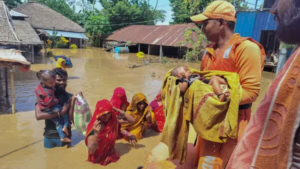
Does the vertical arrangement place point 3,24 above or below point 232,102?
above

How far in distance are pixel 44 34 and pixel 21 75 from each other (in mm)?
15096

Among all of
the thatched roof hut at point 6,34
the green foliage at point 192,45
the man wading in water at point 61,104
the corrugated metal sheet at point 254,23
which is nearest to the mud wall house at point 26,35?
the thatched roof hut at point 6,34

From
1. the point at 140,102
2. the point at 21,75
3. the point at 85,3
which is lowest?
the point at 21,75

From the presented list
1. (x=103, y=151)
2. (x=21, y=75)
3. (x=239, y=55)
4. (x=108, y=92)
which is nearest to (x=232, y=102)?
(x=239, y=55)

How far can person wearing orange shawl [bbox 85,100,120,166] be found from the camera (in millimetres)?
3342

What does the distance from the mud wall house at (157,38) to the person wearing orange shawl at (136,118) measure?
16.2 metres

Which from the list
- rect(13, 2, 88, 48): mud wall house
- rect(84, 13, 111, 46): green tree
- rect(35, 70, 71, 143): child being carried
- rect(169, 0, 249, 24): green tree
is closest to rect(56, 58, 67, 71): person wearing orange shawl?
rect(35, 70, 71, 143): child being carried

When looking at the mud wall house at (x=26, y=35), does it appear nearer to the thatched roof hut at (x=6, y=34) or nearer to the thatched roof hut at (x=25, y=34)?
the thatched roof hut at (x=25, y=34)

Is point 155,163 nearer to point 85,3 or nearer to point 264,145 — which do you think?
point 264,145

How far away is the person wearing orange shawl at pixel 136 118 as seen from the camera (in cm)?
448

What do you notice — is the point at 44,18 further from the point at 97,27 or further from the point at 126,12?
the point at 126,12

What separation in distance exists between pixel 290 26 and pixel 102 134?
3048mm

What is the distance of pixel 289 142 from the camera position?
80cm

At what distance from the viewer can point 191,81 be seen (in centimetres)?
188
